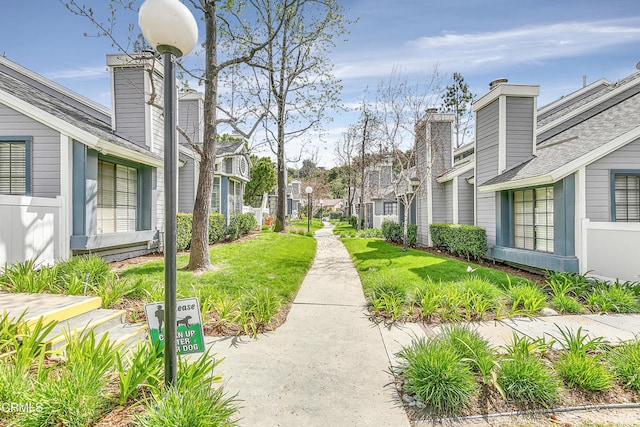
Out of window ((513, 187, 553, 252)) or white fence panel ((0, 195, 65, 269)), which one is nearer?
white fence panel ((0, 195, 65, 269))

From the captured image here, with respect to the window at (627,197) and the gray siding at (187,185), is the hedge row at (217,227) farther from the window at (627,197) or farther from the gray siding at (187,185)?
the window at (627,197)

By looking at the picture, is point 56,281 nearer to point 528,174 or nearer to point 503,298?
point 503,298

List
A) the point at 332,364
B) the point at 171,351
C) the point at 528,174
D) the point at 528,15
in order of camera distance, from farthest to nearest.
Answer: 1. the point at 528,15
2. the point at 528,174
3. the point at 332,364
4. the point at 171,351

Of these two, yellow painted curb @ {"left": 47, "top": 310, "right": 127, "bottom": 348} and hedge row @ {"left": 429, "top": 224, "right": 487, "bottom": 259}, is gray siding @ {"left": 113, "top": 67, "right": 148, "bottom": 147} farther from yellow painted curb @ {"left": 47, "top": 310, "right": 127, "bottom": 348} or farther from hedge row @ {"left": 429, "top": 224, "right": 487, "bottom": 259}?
hedge row @ {"left": 429, "top": 224, "right": 487, "bottom": 259}

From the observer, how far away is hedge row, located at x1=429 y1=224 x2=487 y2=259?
393 inches

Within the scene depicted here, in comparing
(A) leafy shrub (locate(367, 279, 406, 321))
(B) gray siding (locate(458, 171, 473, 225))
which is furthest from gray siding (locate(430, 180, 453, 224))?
(A) leafy shrub (locate(367, 279, 406, 321))

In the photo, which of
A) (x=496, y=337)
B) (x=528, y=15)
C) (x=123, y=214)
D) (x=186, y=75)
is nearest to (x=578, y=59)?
(x=528, y=15)

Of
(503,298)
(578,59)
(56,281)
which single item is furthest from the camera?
(578,59)

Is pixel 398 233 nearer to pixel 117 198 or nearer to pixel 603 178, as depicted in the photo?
pixel 603 178

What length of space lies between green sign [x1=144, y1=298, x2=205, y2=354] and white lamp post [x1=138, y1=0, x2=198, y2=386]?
0.69ft

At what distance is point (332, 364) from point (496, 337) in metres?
2.39

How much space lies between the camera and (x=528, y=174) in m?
7.86

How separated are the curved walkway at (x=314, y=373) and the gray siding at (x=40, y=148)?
5693 millimetres

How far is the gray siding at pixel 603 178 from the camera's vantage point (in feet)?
22.7
